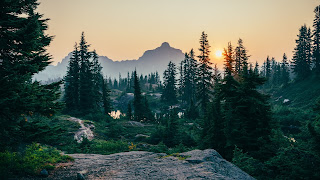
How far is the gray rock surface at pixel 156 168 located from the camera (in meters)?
6.46

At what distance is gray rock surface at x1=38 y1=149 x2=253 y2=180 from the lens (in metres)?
6.46

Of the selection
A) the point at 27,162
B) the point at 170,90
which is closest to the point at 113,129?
the point at 27,162

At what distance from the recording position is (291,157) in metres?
7.89

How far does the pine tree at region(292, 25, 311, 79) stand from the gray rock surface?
62.3 meters

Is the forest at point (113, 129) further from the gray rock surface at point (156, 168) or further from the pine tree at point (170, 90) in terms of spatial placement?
the pine tree at point (170, 90)

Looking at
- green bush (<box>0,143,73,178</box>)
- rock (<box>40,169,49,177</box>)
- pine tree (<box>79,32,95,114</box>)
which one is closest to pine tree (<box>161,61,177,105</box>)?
pine tree (<box>79,32,95,114</box>)

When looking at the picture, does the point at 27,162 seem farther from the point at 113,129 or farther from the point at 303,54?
the point at 303,54

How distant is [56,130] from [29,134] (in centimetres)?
90

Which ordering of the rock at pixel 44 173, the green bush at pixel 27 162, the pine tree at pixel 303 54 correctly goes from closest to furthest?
1. the green bush at pixel 27 162
2. the rock at pixel 44 173
3. the pine tree at pixel 303 54

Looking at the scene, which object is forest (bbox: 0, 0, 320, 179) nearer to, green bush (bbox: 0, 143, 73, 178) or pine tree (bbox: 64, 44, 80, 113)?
green bush (bbox: 0, 143, 73, 178)

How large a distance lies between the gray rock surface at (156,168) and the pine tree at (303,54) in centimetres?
6229

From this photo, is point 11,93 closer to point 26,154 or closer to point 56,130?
point 56,130

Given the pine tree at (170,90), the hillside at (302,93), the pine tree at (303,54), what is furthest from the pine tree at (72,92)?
the pine tree at (303,54)

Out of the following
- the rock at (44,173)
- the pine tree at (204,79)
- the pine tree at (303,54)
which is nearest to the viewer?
the rock at (44,173)
